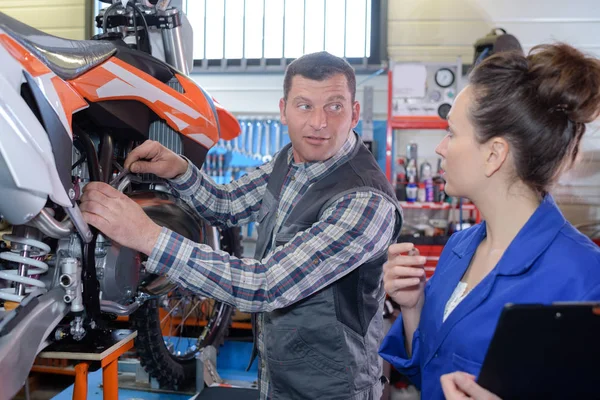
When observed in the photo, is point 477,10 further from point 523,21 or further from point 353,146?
point 353,146

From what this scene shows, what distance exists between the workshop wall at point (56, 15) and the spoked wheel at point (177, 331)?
314 cm

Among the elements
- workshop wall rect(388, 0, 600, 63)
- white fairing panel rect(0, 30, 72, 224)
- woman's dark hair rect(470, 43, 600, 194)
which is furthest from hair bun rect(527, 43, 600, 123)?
workshop wall rect(388, 0, 600, 63)

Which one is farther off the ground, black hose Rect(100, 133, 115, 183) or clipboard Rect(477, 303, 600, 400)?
black hose Rect(100, 133, 115, 183)

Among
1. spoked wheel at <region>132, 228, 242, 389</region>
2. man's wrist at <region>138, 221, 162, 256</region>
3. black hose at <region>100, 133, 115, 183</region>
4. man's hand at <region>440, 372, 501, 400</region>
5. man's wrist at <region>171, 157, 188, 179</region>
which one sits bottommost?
spoked wheel at <region>132, 228, 242, 389</region>

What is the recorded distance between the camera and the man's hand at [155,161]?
1.64m

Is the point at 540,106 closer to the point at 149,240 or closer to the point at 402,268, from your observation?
the point at 402,268

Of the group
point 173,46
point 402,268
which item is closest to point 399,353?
point 402,268

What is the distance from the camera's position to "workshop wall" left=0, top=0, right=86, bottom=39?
4.93 meters

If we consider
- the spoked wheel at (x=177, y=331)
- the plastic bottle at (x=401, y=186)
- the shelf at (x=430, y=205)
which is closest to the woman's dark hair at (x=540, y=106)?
the spoked wheel at (x=177, y=331)

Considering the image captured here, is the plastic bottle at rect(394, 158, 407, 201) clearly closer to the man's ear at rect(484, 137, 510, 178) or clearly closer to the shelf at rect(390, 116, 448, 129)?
the shelf at rect(390, 116, 448, 129)

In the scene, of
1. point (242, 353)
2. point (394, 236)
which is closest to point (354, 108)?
point (394, 236)

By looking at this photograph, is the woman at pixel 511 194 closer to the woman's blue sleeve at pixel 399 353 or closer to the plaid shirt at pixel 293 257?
the woman's blue sleeve at pixel 399 353

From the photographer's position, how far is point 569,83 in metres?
0.99

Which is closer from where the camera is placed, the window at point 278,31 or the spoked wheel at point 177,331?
the spoked wheel at point 177,331
